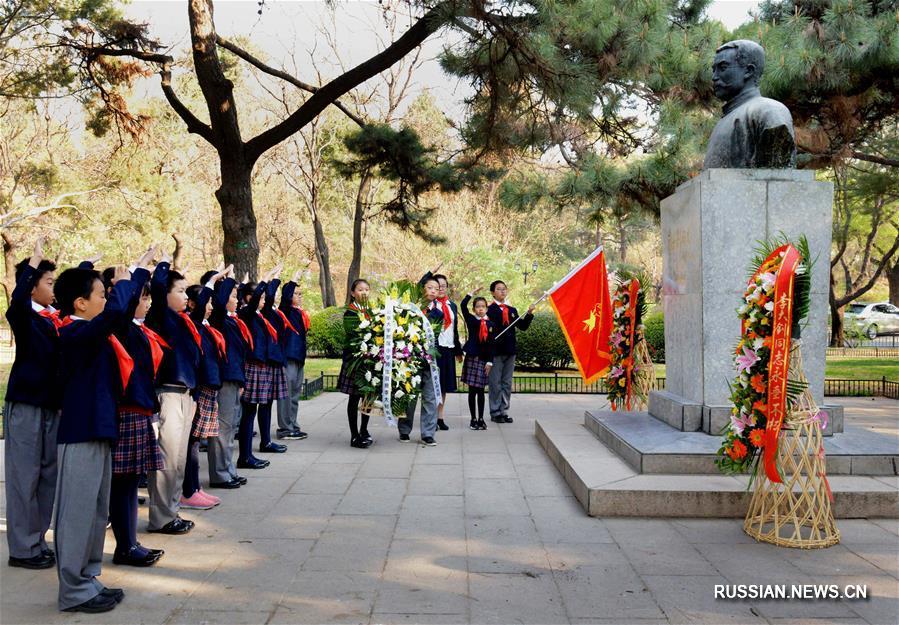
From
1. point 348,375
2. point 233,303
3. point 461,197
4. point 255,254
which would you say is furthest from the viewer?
point 461,197

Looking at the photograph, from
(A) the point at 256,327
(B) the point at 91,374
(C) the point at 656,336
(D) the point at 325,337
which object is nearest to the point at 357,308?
(A) the point at 256,327

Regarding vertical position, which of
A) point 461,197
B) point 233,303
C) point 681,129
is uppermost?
point 461,197

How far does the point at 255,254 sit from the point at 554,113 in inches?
202

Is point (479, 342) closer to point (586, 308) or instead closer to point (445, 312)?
point (445, 312)

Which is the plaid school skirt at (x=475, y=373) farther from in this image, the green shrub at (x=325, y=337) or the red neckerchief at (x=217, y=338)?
the green shrub at (x=325, y=337)

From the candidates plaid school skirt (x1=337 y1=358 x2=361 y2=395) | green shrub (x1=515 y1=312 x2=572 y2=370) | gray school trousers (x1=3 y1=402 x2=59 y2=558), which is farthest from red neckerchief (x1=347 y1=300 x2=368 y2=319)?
green shrub (x1=515 y1=312 x2=572 y2=370)

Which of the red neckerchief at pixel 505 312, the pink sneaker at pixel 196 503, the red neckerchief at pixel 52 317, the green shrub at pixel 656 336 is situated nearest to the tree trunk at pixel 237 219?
the red neckerchief at pixel 505 312

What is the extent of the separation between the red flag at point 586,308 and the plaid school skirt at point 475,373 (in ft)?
5.32

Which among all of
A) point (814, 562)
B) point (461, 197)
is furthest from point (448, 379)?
point (461, 197)

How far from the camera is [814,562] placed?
188 inches

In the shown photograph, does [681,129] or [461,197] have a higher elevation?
[461,197]

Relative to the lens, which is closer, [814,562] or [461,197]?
[814,562]

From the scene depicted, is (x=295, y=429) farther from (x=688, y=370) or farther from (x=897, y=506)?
(x=897, y=506)

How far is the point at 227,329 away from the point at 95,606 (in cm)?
292
